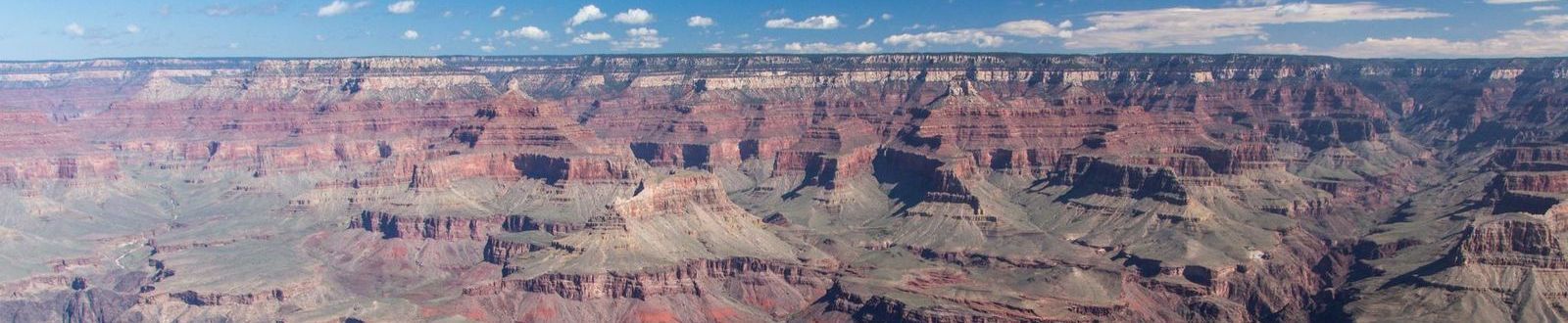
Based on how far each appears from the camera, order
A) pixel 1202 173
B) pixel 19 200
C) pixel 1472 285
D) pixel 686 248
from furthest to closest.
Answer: pixel 19 200
pixel 1202 173
pixel 686 248
pixel 1472 285

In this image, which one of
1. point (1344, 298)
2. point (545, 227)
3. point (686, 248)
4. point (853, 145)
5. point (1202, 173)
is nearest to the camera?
point (1344, 298)

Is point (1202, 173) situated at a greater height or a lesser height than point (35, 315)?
greater

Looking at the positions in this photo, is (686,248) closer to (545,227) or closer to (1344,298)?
(545,227)

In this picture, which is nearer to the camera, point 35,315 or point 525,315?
point 525,315

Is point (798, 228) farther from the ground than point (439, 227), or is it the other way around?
point (439, 227)

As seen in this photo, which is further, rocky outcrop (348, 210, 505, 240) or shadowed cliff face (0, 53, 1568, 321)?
rocky outcrop (348, 210, 505, 240)

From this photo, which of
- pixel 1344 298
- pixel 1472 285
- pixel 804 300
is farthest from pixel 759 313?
pixel 1472 285

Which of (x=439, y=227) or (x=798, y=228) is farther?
(x=798, y=228)

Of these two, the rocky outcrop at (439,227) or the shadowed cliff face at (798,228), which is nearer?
the shadowed cliff face at (798,228)

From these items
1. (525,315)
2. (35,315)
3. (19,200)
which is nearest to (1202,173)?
(525,315)

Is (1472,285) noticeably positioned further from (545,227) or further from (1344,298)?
(545,227)
